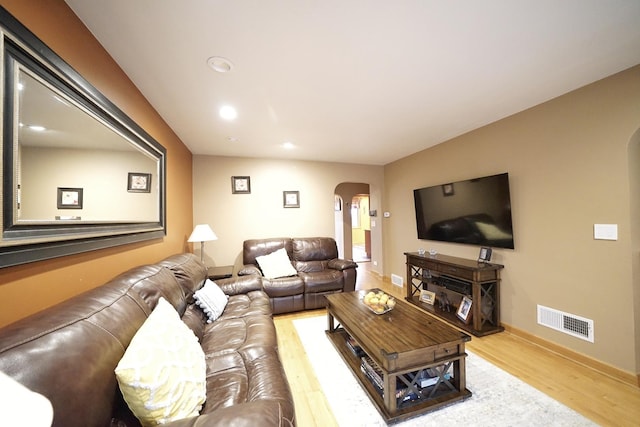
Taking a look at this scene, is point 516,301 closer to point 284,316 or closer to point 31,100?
point 284,316

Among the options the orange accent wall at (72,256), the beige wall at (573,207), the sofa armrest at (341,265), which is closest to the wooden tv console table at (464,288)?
the beige wall at (573,207)

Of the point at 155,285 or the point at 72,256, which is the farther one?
the point at 155,285

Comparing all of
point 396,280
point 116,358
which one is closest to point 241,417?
point 116,358

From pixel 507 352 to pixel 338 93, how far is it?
298 centimetres

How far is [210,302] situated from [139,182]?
1.19 metres

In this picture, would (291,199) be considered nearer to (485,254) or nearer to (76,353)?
(485,254)

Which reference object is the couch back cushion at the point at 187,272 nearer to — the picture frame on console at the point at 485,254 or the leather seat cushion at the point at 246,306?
the leather seat cushion at the point at 246,306

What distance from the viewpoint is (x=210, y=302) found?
203 centimetres

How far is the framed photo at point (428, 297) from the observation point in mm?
3256

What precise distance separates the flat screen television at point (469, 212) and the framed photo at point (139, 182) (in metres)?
3.60

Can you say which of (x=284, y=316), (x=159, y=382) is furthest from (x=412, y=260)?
(x=159, y=382)

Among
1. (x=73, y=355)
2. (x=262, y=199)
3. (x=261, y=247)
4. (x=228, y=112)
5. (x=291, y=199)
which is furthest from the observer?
(x=291, y=199)

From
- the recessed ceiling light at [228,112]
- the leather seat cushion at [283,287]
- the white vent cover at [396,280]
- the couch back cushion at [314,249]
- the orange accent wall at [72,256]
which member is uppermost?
the recessed ceiling light at [228,112]

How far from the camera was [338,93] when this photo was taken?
81.9 inches
